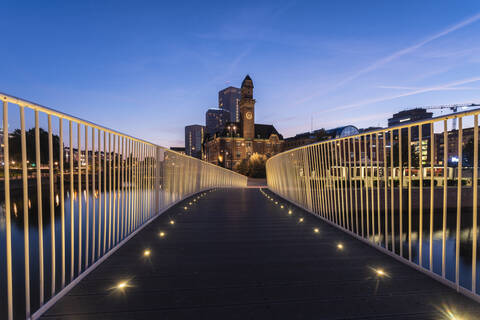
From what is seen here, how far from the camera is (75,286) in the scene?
188 centimetres

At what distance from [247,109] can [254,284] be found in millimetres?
67633

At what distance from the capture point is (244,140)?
69.3 metres

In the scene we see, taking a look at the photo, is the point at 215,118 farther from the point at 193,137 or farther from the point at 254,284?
the point at 254,284

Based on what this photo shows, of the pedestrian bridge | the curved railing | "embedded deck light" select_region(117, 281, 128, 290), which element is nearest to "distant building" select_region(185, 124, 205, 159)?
the curved railing

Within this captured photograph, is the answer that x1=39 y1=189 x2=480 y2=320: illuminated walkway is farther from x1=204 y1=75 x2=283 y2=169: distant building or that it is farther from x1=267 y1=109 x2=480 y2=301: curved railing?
x1=204 y1=75 x2=283 y2=169: distant building

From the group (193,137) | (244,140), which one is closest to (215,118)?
(193,137)

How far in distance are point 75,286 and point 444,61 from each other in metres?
44.3

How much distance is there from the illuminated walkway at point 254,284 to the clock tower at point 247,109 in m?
66.1

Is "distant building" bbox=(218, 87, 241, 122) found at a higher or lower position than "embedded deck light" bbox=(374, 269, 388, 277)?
higher

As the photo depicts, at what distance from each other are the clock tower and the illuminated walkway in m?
66.1

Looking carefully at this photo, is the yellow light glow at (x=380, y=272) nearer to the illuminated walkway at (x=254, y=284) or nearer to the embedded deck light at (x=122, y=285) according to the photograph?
the illuminated walkway at (x=254, y=284)

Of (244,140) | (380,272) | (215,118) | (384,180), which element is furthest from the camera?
(215,118)

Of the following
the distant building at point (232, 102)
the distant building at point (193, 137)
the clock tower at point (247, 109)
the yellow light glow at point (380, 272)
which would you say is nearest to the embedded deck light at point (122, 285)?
the yellow light glow at point (380, 272)

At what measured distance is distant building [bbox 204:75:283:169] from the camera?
6700cm
